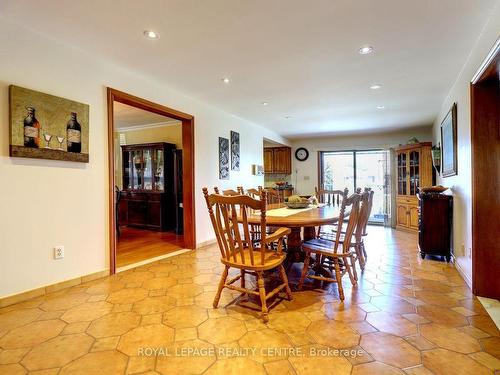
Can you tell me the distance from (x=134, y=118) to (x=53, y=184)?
3281 millimetres

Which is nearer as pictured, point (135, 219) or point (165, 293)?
point (165, 293)

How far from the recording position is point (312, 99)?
13.8 feet

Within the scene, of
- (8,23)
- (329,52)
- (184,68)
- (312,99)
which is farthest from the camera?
(312,99)

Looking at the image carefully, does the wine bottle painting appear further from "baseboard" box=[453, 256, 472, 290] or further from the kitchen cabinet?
the kitchen cabinet

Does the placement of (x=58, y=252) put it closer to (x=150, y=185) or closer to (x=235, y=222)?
(x=235, y=222)

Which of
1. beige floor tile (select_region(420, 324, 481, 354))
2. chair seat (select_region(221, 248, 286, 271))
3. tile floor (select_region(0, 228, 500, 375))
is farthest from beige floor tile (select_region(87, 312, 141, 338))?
beige floor tile (select_region(420, 324, 481, 354))

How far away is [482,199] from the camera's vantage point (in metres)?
2.39

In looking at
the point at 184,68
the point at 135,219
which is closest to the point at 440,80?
the point at 184,68

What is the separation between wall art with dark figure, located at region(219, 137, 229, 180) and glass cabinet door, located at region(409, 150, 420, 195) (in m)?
3.94

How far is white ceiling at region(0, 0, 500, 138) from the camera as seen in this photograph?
6.60 ft

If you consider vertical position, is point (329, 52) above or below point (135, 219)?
above

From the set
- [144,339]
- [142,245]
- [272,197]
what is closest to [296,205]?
[272,197]

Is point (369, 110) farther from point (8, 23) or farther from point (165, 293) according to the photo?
point (8, 23)

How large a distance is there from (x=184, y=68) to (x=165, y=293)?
7.68 ft
